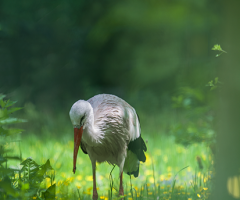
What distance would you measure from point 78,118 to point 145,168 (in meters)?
1.73

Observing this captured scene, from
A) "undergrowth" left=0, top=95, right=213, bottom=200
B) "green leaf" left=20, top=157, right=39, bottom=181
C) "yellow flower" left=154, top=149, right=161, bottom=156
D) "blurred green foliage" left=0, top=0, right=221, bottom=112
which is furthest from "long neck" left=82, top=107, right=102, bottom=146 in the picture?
"blurred green foliage" left=0, top=0, right=221, bottom=112

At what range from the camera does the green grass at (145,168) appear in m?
2.35

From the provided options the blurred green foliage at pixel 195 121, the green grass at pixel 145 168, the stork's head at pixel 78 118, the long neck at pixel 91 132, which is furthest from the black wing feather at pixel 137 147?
the stork's head at pixel 78 118

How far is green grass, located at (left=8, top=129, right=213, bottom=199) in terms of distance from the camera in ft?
7.70

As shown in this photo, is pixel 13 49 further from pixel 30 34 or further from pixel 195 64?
pixel 195 64

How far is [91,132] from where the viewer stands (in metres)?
2.11

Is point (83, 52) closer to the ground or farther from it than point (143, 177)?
farther from it

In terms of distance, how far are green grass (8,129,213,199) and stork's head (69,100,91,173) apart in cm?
35

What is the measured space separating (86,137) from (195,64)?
3.11 metres

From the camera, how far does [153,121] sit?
5125mm

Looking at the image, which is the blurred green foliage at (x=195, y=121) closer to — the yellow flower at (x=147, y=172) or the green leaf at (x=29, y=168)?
the yellow flower at (x=147, y=172)

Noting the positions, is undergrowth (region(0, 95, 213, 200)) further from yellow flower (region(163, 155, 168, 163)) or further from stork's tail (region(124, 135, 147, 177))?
stork's tail (region(124, 135, 147, 177))

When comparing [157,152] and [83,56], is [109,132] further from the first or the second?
[83,56]

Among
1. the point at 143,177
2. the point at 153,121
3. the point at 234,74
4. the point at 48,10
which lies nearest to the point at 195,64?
the point at 153,121
